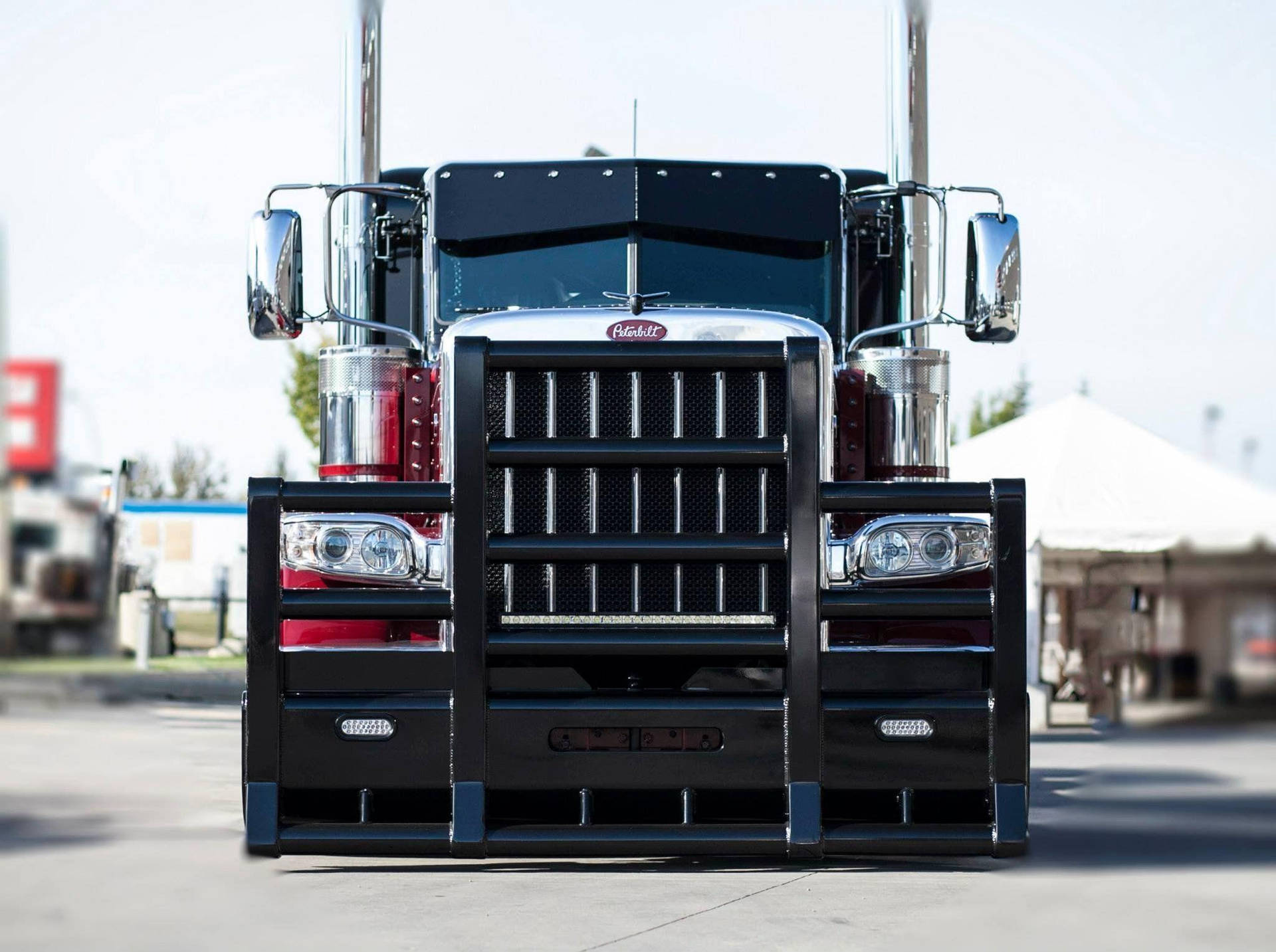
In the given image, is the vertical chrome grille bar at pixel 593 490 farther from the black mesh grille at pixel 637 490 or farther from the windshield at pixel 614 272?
the windshield at pixel 614 272

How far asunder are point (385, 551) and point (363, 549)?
0.25ft

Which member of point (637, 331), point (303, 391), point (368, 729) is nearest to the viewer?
point (368, 729)

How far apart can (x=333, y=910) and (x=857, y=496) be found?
8.71ft

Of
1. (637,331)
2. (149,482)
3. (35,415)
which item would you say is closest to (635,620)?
(637,331)

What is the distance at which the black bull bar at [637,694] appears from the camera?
19.1 feet

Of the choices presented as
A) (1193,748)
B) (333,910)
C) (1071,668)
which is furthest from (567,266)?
(1071,668)

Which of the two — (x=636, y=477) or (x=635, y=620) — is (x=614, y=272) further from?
(x=635, y=620)

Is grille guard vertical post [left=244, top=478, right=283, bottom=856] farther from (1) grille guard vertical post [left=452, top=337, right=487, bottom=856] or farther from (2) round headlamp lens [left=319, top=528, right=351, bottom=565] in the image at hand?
(1) grille guard vertical post [left=452, top=337, right=487, bottom=856]

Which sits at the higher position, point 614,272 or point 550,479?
point 614,272

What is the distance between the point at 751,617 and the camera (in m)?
6.00

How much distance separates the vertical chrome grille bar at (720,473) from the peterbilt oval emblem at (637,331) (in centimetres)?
103

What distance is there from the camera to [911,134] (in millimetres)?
8430

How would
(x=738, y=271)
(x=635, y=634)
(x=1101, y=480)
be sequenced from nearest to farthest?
(x=635, y=634), (x=738, y=271), (x=1101, y=480)

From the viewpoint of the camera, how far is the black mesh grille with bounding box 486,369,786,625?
602 cm
